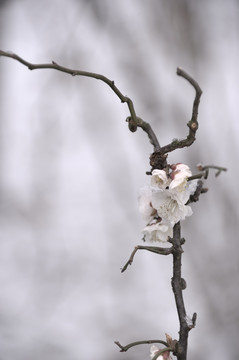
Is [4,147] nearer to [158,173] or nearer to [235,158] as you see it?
[235,158]

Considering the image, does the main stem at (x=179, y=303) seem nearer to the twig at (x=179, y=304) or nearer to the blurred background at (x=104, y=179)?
the twig at (x=179, y=304)

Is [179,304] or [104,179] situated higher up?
[104,179]

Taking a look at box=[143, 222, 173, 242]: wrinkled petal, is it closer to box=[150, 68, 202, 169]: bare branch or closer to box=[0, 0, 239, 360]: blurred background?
box=[150, 68, 202, 169]: bare branch

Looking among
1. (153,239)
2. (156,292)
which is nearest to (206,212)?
(156,292)

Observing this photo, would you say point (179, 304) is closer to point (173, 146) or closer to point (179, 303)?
point (179, 303)

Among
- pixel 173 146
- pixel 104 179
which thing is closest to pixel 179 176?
pixel 173 146

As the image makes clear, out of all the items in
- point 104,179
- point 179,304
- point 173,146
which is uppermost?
point 104,179

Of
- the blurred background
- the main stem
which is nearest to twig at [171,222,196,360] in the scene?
the main stem
